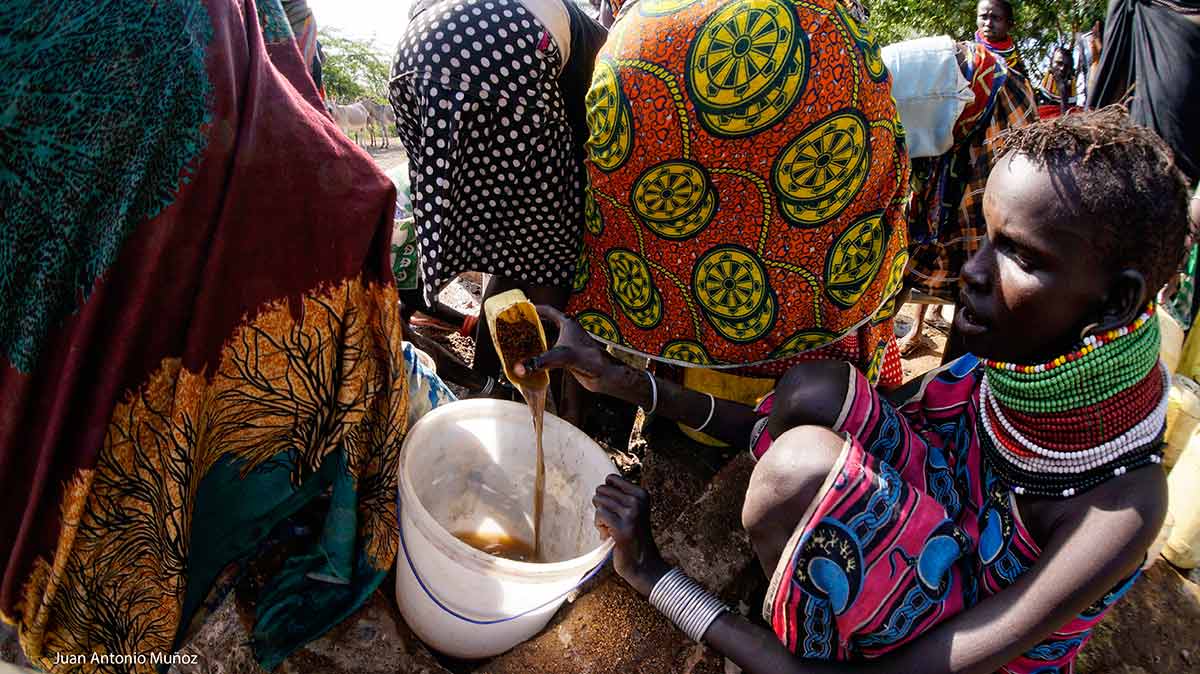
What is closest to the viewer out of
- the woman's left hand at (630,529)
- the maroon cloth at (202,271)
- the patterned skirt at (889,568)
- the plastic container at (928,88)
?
the maroon cloth at (202,271)

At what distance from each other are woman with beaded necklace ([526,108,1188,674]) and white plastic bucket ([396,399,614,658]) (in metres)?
0.39

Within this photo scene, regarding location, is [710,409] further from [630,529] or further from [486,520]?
[486,520]

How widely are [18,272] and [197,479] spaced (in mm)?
443

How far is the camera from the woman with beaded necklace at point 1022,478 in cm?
110

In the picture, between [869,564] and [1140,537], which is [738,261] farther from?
[1140,537]

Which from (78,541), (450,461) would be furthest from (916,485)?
(78,541)

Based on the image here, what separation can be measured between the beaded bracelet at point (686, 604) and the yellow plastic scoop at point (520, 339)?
521 mm

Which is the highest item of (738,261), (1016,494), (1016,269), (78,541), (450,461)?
(1016,269)

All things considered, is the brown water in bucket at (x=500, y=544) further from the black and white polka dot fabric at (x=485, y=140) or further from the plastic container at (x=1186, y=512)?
the plastic container at (x=1186, y=512)

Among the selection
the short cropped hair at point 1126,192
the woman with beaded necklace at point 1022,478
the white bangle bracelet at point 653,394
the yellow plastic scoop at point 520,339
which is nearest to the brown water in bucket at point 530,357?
the yellow plastic scoop at point 520,339

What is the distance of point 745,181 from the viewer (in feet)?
5.02

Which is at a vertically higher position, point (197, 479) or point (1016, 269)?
point (1016, 269)

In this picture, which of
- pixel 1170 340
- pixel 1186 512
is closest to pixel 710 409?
pixel 1186 512

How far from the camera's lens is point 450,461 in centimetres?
172
